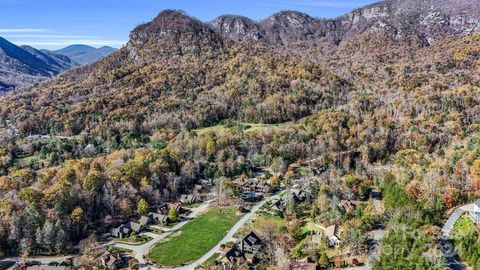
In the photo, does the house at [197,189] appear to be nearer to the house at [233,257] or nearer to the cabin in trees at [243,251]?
the cabin in trees at [243,251]

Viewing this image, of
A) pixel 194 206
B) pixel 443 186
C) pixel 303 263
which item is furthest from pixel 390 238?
pixel 194 206

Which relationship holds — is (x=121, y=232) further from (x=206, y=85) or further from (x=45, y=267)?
(x=206, y=85)

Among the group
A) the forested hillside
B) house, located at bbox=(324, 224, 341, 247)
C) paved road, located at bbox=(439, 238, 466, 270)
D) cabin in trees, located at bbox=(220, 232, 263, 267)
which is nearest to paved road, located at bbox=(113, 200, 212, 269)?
the forested hillside

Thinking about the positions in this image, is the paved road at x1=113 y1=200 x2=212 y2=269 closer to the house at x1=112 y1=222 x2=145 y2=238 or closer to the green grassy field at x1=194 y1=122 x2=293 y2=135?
the house at x1=112 y1=222 x2=145 y2=238

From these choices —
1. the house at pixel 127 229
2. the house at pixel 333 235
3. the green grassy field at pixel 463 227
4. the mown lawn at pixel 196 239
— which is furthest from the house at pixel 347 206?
the house at pixel 127 229

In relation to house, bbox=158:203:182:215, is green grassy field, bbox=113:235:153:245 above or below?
below

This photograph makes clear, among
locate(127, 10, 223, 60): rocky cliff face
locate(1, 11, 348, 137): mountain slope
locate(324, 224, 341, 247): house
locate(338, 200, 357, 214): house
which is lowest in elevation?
locate(324, 224, 341, 247): house
